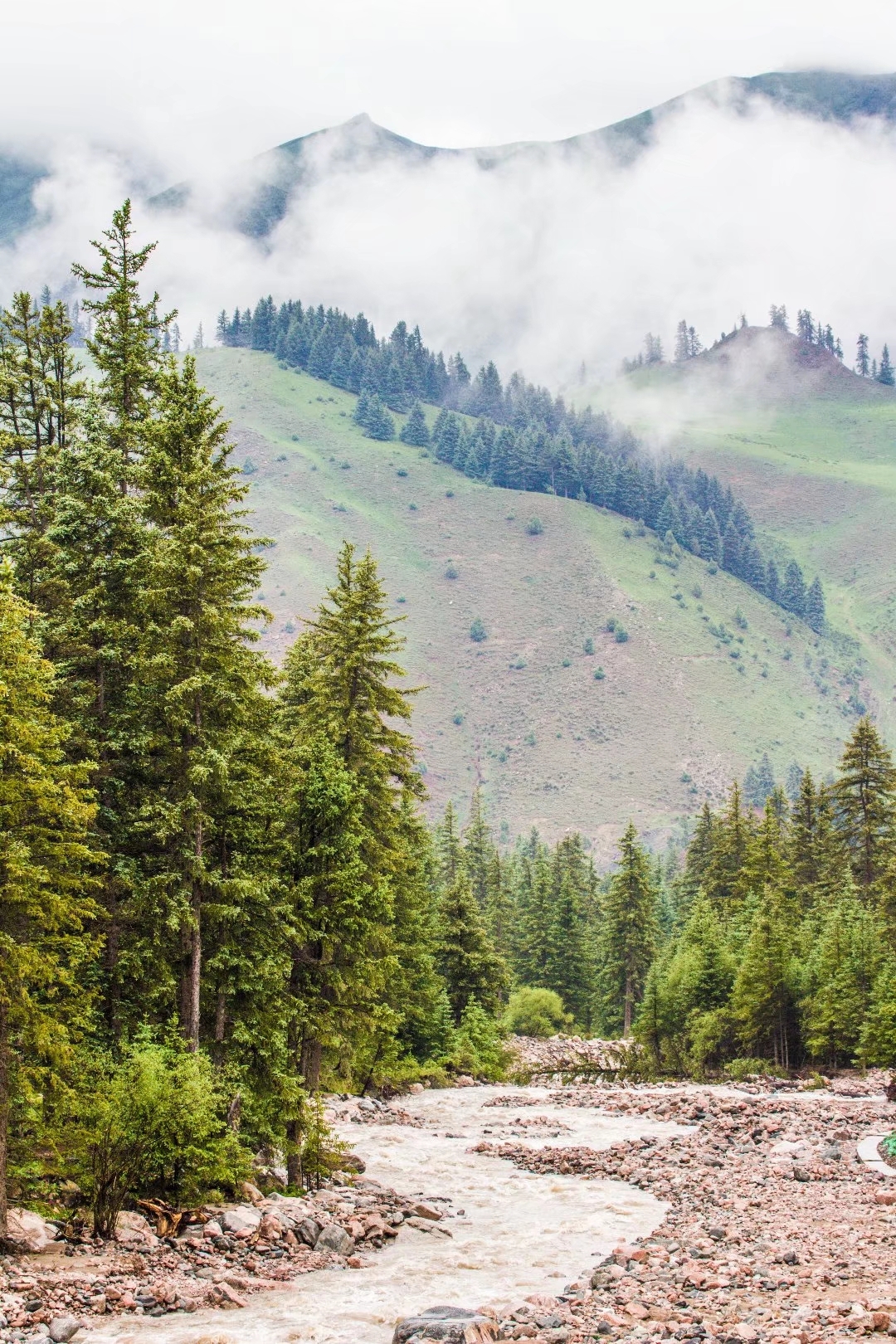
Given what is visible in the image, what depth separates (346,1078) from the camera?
43.8m

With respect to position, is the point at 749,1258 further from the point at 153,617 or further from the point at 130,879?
the point at 153,617

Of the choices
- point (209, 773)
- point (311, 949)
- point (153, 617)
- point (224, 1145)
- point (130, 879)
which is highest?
point (153, 617)

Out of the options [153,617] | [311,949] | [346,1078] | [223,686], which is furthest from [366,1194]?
[346,1078]

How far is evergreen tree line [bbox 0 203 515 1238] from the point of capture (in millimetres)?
19516

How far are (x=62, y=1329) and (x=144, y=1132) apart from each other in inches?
212

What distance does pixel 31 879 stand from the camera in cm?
1891

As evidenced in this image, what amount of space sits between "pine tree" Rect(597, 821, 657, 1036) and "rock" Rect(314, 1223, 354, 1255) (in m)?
55.8

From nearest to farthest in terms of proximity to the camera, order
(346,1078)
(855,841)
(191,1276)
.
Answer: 1. (191,1276)
2. (346,1078)
3. (855,841)

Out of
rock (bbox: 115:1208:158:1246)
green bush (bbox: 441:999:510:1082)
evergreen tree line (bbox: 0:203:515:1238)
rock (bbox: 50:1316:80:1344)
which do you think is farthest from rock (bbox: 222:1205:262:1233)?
green bush (bbox: 441:999:510:1082)

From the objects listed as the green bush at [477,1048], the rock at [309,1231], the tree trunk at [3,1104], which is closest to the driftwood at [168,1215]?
the rock at [309,1231]

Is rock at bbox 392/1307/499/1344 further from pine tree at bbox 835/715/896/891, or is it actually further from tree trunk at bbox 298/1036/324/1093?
pine tree at bbox 835/715/896/891

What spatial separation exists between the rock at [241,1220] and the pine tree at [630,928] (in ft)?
183

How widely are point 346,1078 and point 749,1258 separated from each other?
2680 cm

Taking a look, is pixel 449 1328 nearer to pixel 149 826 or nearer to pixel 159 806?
pixel 149 826
